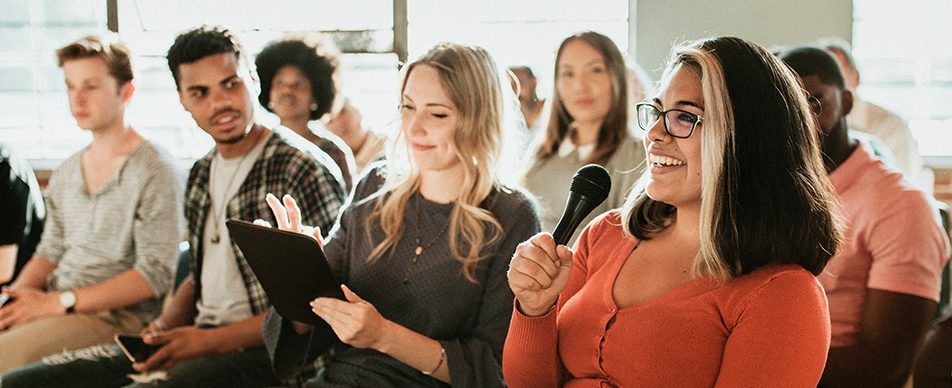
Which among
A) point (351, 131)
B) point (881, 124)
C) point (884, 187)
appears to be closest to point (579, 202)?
point (884, 187)

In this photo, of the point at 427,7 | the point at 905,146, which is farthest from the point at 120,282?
the point at 905,146

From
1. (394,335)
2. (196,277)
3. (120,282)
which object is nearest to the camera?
(394,335)

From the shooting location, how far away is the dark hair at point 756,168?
4.15 feet

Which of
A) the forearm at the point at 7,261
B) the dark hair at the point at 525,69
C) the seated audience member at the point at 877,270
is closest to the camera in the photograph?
the seated audience member at the point at 877,270

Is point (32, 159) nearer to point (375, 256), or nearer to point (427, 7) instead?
point (427, 7)

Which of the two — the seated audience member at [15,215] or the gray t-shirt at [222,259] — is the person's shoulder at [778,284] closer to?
the gray t-shirt at [222,259]

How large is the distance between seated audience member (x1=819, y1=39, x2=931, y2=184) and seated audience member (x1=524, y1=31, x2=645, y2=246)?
5.50 ft

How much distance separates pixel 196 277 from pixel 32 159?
121 inches

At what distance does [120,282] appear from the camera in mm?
2717

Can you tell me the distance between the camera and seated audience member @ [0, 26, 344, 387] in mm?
2297

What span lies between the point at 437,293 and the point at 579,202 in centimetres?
62

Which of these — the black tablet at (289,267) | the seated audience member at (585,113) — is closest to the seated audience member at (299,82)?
the seated audience member at (585,113)

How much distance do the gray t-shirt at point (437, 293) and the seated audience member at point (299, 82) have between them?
1323 mm

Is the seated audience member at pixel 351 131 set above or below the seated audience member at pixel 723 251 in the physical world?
below
